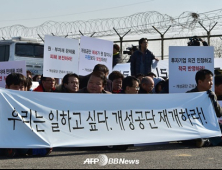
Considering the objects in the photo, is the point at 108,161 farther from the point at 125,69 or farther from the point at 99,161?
the point at 125,69

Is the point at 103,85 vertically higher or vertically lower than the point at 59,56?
lower

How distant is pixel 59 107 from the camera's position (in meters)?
8.94

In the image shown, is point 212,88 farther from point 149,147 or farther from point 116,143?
point 116,143

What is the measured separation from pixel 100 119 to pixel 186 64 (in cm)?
315

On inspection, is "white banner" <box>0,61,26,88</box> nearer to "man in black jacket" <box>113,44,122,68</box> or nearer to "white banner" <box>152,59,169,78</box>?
"man in black jacket" <box>113,44,122,68</box>

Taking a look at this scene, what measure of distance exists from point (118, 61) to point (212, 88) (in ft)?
17.1

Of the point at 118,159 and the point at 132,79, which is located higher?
the point at 132,79

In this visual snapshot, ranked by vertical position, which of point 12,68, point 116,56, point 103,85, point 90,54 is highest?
point 116,56

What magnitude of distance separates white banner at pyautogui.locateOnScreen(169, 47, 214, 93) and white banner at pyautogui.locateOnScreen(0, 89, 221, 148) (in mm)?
1218

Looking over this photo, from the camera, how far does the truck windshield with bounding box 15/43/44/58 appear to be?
87.5 ft

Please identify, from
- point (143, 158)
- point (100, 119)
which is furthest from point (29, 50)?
point (143, 158)

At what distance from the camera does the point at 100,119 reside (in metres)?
9.19

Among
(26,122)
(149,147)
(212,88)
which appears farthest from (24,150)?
(212,88)

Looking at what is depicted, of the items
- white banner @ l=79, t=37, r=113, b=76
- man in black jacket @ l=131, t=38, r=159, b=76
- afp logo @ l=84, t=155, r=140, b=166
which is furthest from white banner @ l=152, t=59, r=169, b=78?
afp logo @ l=84, t=155, r=140, b=166
